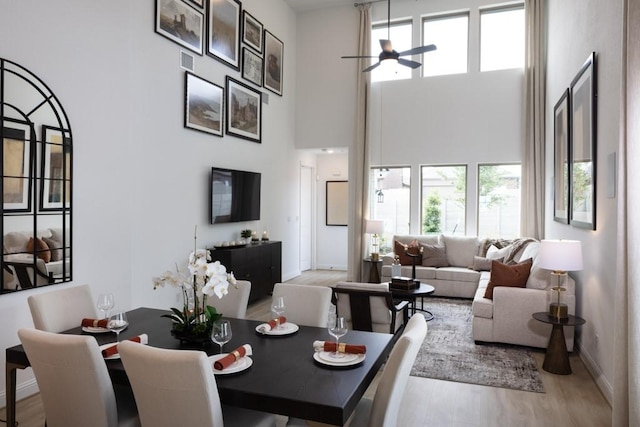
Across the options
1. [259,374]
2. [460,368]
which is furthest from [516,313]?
[259,374]

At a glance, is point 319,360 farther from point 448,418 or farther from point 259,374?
point 448,418

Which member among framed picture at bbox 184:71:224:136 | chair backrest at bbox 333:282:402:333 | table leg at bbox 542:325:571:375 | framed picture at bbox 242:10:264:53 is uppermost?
framed picture at bbox 242:10:264:53

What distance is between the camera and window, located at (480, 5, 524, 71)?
742 centimetres

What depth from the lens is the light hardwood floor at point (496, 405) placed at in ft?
9.75

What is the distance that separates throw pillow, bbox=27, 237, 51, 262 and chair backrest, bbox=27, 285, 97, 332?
77 cm

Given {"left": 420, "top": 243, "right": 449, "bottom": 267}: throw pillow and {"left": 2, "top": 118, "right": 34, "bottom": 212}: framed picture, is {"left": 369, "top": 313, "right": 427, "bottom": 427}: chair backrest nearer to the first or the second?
{"left": 2, "top": 118, "right": 34, "bottom": 212}: framed picture

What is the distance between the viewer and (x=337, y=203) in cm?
958

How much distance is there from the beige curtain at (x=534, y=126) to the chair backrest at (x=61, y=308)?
649cm

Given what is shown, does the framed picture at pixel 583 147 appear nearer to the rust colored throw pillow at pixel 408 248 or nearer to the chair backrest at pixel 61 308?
the rust colored throw pillow at pixel 408 248

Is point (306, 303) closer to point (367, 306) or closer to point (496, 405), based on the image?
point (367, 306)

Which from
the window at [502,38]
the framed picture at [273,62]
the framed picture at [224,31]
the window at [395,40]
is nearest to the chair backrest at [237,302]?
the framed picture at [224,31]

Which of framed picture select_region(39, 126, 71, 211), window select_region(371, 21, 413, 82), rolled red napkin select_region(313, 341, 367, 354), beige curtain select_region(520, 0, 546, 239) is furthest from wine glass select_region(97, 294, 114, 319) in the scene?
window select_region(371, 21, 413, 82)

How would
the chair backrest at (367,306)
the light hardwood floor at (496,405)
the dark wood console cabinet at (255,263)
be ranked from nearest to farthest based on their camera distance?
1. the light hardwood floor at (496,405)
2. the chair backrest at (367,306)
3. the dark wood console cabinet at (255,263)

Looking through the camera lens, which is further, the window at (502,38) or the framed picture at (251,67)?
the window at (502,38)
